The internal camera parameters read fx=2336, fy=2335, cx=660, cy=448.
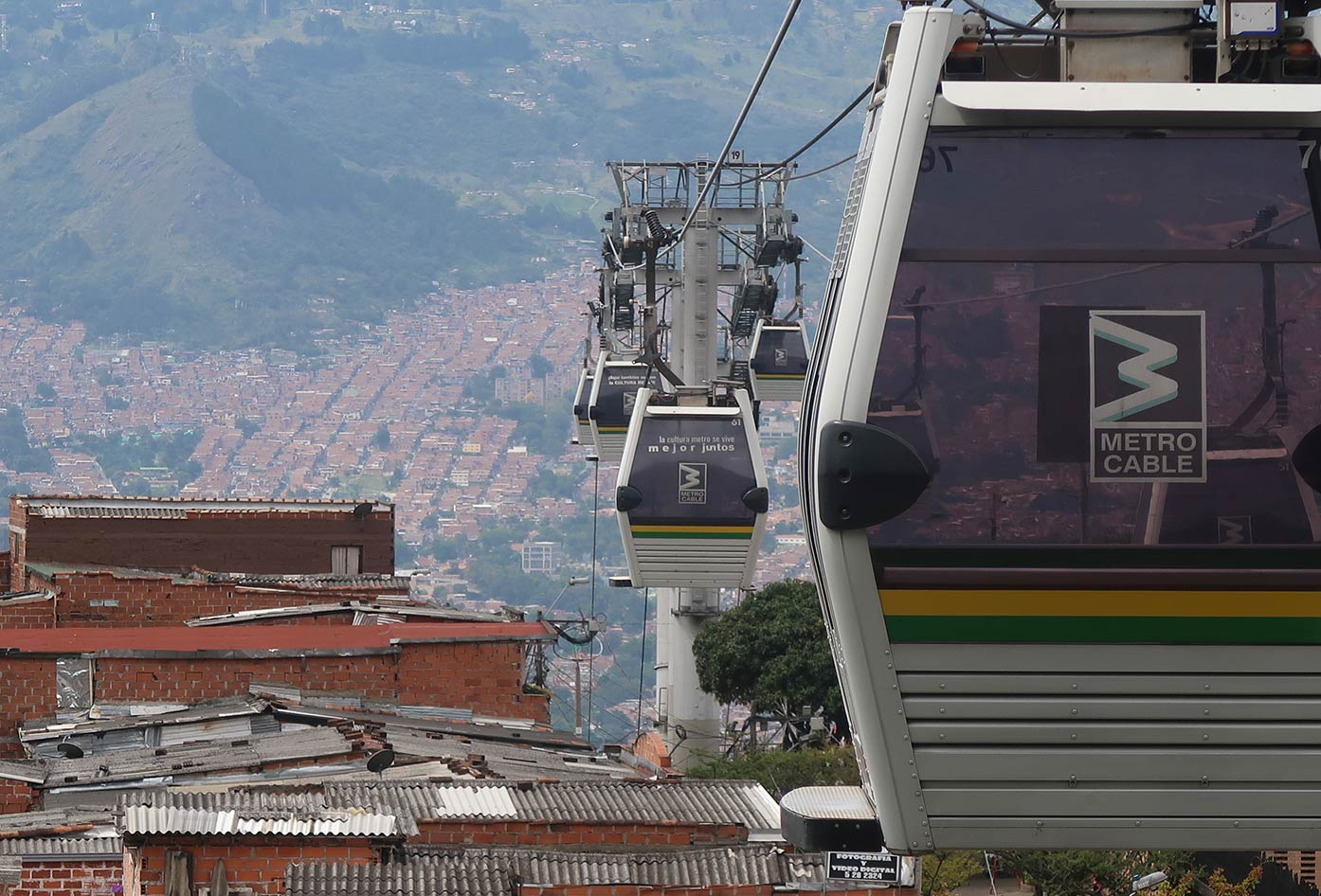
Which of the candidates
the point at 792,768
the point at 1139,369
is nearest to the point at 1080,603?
the point at 1139,369

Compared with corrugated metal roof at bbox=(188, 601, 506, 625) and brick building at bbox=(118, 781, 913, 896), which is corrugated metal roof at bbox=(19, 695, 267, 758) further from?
corrugated metal roof at bbox=(188, 601, 506, 625)

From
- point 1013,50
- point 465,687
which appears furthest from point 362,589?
point 1013,50

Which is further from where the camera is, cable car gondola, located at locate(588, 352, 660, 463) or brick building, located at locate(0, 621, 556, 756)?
cable car gondola, located at locate(588, 352, 660, 463)

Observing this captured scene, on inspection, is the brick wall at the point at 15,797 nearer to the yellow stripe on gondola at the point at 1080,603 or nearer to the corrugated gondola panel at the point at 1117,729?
the corrugated gondola panel at the point at 1117,729

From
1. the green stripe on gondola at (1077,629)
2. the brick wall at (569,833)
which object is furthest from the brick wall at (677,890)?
the green stripe on gondola at (1077,629)

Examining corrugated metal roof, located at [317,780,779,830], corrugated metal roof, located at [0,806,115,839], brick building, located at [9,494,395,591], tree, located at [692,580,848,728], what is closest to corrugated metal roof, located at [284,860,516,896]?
corrugated metal roof, located at [317,780,779,830]

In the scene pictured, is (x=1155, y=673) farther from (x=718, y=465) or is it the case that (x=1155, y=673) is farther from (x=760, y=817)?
(x=718, y=465)
